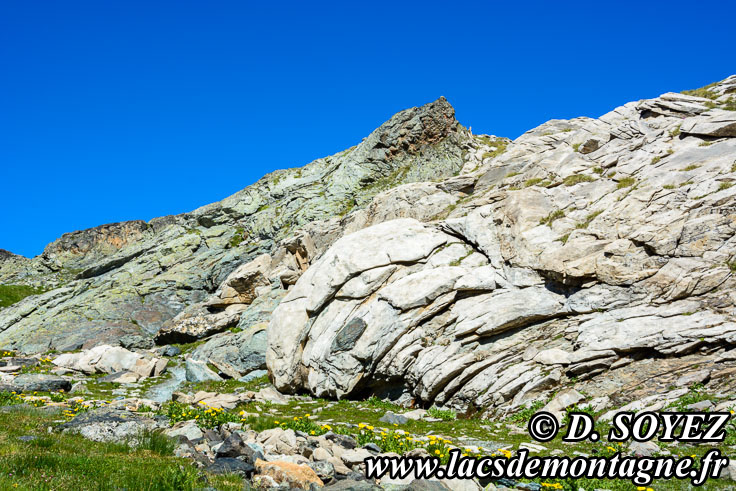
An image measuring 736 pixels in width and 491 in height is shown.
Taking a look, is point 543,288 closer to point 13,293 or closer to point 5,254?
point 13,293

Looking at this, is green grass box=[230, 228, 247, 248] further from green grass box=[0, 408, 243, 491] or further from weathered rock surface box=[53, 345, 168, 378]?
green grass box=[0, 408, 243, 491]

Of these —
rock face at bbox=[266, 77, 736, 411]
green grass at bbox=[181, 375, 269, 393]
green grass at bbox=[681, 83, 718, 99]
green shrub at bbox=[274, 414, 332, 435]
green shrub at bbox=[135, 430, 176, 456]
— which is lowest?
green grass at bbox=[181, 375, 269, 393]

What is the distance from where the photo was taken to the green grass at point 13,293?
92.5 m

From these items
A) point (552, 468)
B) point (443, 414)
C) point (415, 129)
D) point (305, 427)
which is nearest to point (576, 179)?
point (443, 414)

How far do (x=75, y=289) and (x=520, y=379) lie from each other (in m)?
72.4

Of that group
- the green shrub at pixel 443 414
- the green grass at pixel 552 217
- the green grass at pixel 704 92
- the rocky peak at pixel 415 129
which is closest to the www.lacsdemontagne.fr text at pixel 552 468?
the green shrub at pixel 443 414

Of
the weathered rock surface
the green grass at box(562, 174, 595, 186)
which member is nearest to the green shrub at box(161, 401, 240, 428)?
the weathered rock surface

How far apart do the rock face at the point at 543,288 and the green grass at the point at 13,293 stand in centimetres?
8576

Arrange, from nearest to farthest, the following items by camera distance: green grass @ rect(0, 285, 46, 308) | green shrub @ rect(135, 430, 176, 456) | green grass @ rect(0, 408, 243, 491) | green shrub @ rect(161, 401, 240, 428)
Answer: green grass @ rect(0, 408, 243, 491), green shrub @ rect(135, 430, 176, 456), green shrub @ rect(161, 401, 240, 428), green grass @ rect(0, 285, 46, 308)

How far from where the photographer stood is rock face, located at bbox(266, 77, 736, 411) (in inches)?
910

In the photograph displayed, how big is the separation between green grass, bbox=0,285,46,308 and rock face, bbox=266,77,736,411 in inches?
3376

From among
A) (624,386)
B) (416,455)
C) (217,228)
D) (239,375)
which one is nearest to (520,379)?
(624,386)

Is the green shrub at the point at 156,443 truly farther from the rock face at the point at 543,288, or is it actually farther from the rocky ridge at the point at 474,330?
the rock face at the point at 543,288

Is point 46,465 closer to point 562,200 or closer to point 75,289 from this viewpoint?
point 562,200
